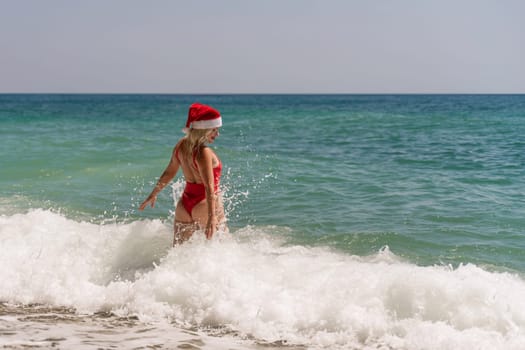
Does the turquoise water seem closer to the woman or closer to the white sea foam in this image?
the white sea foam

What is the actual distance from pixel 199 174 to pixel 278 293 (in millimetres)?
1245

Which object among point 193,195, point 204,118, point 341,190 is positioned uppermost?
point 204,118

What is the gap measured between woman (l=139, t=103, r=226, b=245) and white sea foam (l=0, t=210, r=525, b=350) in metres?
0.20

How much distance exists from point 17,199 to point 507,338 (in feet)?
26.1

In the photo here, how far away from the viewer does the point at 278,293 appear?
4.70m

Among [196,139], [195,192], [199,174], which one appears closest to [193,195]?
[195,192]

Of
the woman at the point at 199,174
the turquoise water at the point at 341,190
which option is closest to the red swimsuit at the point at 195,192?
the woman at the point at 199,174

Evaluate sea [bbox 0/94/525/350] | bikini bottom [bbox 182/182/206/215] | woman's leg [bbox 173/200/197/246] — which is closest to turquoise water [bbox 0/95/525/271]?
sea [bbox 0/94/525/350]

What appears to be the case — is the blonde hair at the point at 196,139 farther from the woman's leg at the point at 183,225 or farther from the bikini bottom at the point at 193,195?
the woman's leg at the point at 183,225

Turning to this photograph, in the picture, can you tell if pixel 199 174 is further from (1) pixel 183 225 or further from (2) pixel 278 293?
(2) pixel 278 293

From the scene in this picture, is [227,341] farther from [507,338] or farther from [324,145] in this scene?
[324,145]

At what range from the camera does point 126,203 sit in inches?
360

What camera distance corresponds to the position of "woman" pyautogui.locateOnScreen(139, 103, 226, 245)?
182 inches

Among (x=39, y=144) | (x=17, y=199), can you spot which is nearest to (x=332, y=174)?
(x=17, y=199)
